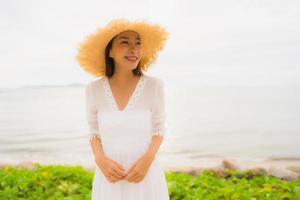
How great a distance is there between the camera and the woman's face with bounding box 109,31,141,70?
217 cm

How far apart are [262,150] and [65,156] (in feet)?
10.3

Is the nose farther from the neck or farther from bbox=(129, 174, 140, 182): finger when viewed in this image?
bbox=(129, 174, 140, 182): finger

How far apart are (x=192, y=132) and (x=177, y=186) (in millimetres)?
5089

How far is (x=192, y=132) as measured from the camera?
8.88m

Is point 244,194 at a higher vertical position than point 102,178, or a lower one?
lower

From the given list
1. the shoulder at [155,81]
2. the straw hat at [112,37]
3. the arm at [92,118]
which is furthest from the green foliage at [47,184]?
the shoulder at [155,81]

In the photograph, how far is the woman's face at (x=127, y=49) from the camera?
85.4 inches

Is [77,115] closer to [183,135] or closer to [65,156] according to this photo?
[183,135]

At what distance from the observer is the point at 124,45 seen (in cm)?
219

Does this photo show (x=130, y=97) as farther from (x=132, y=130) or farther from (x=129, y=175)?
(x=129, y=175)

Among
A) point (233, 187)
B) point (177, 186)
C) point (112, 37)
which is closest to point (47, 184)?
point (177, 186)

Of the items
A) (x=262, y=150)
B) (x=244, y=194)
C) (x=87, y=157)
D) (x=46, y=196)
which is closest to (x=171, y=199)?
(x=244, y=194)

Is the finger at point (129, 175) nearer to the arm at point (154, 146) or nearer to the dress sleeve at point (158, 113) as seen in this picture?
the arm at point (154, 146)

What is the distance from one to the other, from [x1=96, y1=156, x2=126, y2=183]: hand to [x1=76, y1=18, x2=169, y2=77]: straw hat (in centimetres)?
50
